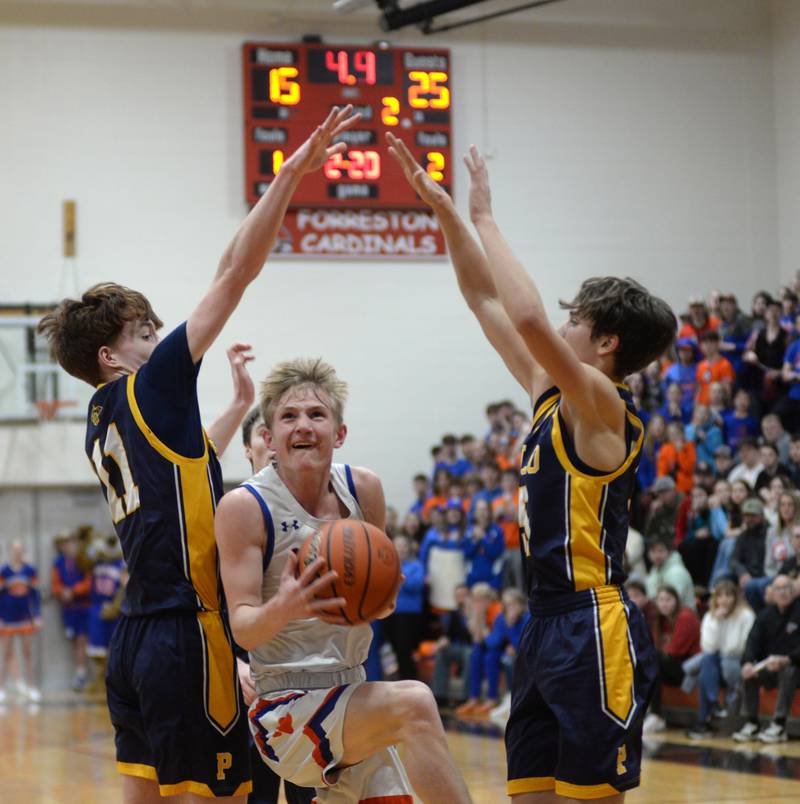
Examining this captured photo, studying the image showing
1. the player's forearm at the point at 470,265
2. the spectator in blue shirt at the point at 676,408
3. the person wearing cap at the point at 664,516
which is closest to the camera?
the player's forearm at the point at 470,265

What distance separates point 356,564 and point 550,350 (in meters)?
0.82

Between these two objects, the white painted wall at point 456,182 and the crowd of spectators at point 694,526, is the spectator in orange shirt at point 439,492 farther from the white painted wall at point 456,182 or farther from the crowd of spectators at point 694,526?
the white painted wall at point 456,182

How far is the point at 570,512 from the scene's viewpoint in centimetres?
398

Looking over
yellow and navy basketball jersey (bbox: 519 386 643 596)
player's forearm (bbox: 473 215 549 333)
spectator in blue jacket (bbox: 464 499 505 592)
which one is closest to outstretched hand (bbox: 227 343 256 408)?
player's forearm (bbox: 473 215 549 333)

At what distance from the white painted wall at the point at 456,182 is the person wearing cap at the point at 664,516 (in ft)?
18.8

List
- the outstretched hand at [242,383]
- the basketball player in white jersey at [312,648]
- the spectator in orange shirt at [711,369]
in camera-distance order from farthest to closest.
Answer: the spectator in orange shirt at [711,369]
the outstretched hand at [242,383]
the basketball player in white jersey at [312,648]

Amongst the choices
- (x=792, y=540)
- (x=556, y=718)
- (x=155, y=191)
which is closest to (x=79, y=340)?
(x=556, y=718)

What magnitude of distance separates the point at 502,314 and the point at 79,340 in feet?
4.70

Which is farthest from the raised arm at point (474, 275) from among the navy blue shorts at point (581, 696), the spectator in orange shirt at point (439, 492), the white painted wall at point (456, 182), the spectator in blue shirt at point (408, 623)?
the white painted wall at point (456, 182)

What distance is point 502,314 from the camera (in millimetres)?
4621

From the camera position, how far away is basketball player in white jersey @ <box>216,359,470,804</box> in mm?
3783

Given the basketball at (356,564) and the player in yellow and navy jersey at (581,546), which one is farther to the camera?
the player in yellow and navy jersey at (581,546)

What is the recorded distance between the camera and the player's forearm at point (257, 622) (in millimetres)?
3598

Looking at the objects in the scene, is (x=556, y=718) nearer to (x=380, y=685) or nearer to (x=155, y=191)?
(x=380, y=685)
